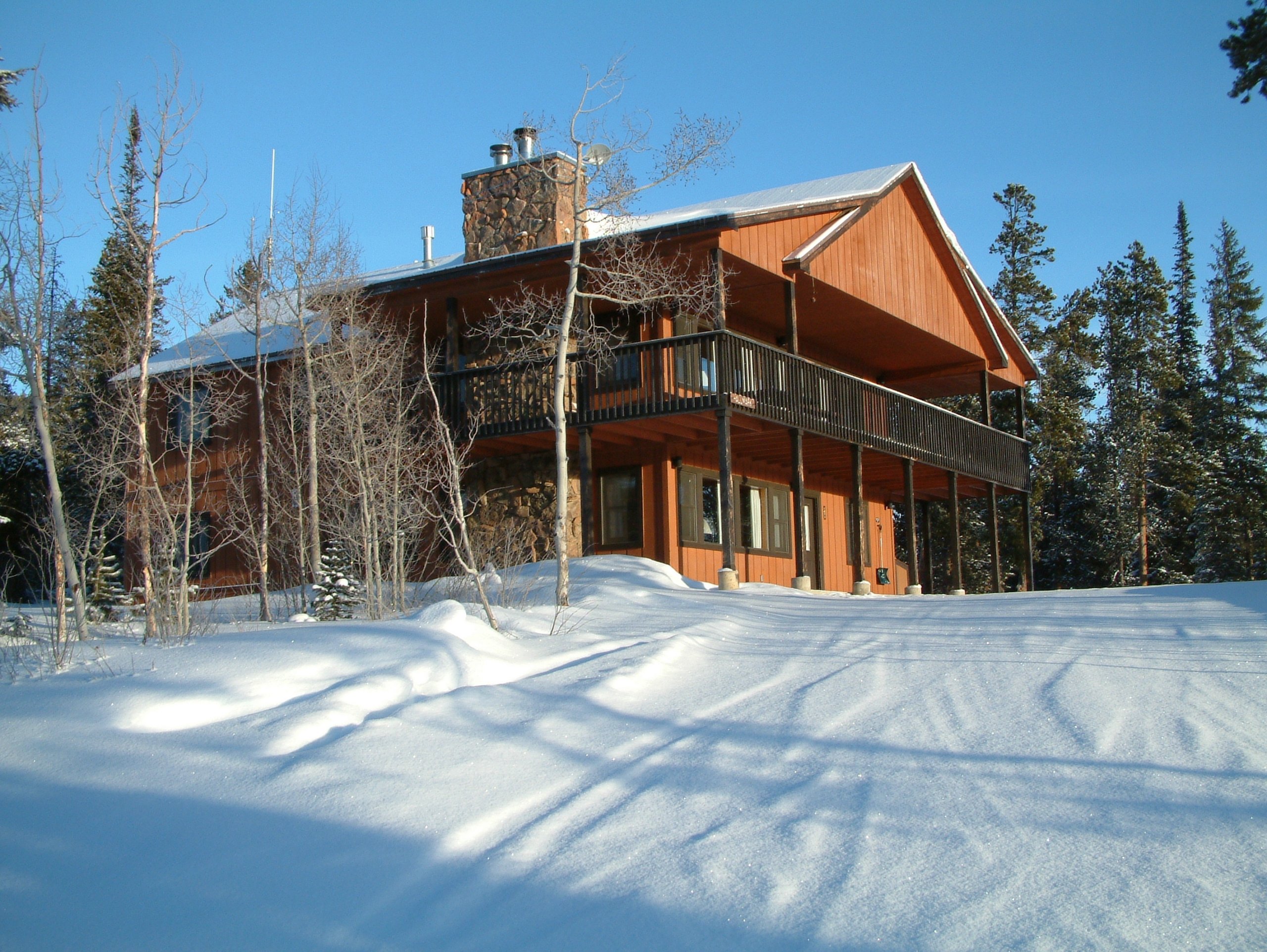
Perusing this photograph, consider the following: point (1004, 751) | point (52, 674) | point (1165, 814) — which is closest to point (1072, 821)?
point (1165, 814)

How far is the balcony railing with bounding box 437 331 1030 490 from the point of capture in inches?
639

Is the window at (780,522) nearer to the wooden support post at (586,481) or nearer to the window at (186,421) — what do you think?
the wooden support post at (586,481)

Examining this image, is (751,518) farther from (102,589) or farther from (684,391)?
(102,589)

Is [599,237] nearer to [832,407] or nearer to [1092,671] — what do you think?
[832,407]

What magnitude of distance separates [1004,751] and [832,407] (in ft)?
43.7

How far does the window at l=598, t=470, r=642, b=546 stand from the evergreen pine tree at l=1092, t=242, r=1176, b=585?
70.5ft

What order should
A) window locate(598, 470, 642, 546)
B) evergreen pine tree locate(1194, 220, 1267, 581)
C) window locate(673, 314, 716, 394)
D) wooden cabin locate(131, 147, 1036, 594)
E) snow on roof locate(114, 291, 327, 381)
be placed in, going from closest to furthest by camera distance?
window locate(673, 314, 716, 394) → wooden cabin locate(131, 147, 1036, 594) → snow on roof locate(114, 291, 327, 381) → window locate(598, 470, 642, 546) → evergreen pine tree locate(1194, 220, 1267, 581)

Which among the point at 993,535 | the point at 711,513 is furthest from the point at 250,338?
the point at 993,535

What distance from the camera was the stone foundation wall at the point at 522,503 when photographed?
18.0 meters

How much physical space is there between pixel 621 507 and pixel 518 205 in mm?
5678

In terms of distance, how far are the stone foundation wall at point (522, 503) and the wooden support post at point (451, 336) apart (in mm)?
1716

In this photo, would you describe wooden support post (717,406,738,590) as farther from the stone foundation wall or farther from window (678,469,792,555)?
the stone foundation wall

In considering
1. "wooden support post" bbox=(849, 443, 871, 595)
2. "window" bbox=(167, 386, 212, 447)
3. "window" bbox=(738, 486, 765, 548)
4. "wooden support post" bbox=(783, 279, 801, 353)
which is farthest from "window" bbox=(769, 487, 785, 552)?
"window" bbox=(167, 386, 212, 447)

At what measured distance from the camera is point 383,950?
3.82 metres
